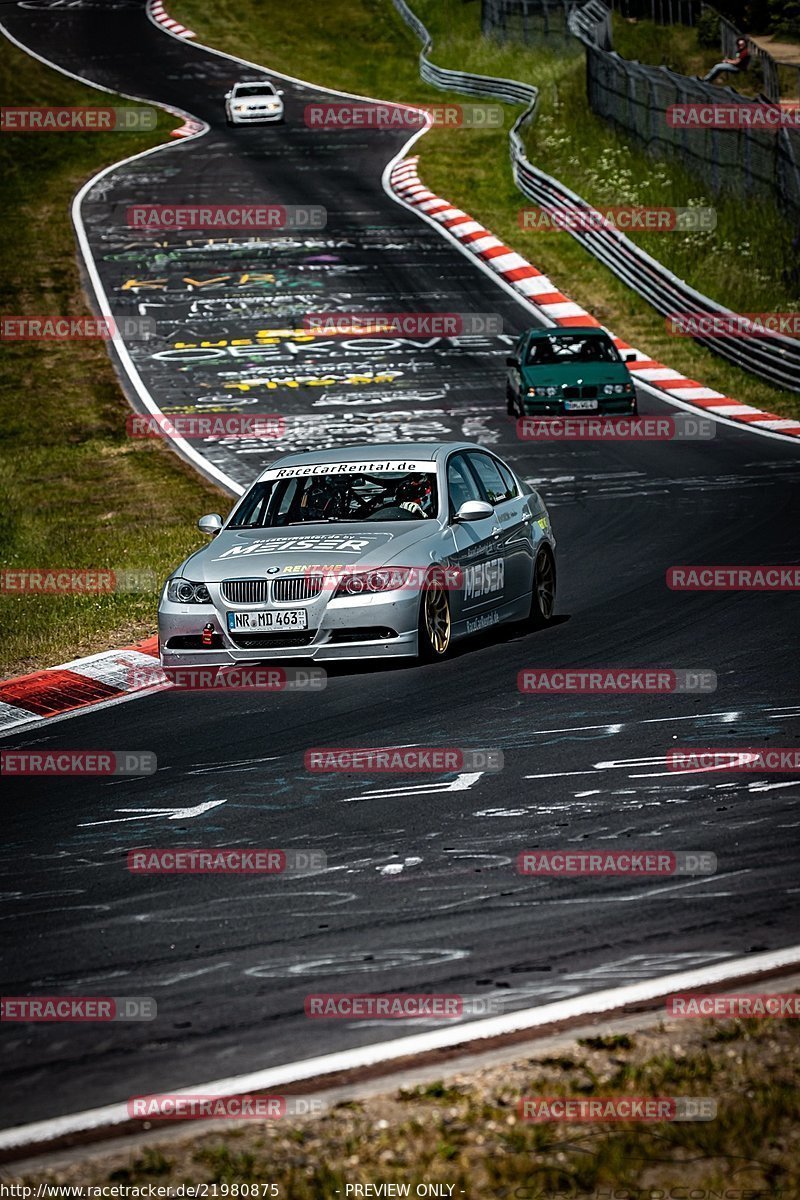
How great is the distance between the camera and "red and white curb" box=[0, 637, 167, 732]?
36.4ft

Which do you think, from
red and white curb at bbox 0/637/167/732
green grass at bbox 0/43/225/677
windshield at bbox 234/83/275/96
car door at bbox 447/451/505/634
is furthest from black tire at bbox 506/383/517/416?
windshield at bbox 234/83/275/96

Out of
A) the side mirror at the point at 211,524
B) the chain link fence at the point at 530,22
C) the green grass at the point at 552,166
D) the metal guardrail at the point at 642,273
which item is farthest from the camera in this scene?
the chain link fence at the point at 530,22

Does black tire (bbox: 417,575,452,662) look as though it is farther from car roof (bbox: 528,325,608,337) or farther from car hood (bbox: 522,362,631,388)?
car roof (bbox: 528,325,608,337)

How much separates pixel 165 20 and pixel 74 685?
203 feet

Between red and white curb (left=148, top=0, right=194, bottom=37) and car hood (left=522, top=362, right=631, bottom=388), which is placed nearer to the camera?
car hood (left=522, top=362, right=631, bottom=388)

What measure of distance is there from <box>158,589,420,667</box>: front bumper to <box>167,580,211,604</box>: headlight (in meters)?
0.07

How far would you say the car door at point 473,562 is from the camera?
11.7 m

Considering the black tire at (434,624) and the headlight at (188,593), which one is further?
the headlight at (188,593)

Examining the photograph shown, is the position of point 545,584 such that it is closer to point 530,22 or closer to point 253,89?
point 253,89

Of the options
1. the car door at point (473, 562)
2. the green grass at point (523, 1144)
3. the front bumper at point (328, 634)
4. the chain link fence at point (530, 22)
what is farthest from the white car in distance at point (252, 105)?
the green grass at point (523, 1144)

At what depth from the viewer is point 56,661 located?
12555mm

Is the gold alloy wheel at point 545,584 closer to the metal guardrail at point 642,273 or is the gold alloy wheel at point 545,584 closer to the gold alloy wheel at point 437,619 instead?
the gold alloy wheel at point 437,619

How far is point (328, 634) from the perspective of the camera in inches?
435

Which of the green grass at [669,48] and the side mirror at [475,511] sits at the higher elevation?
the side mirror at [475,511]
